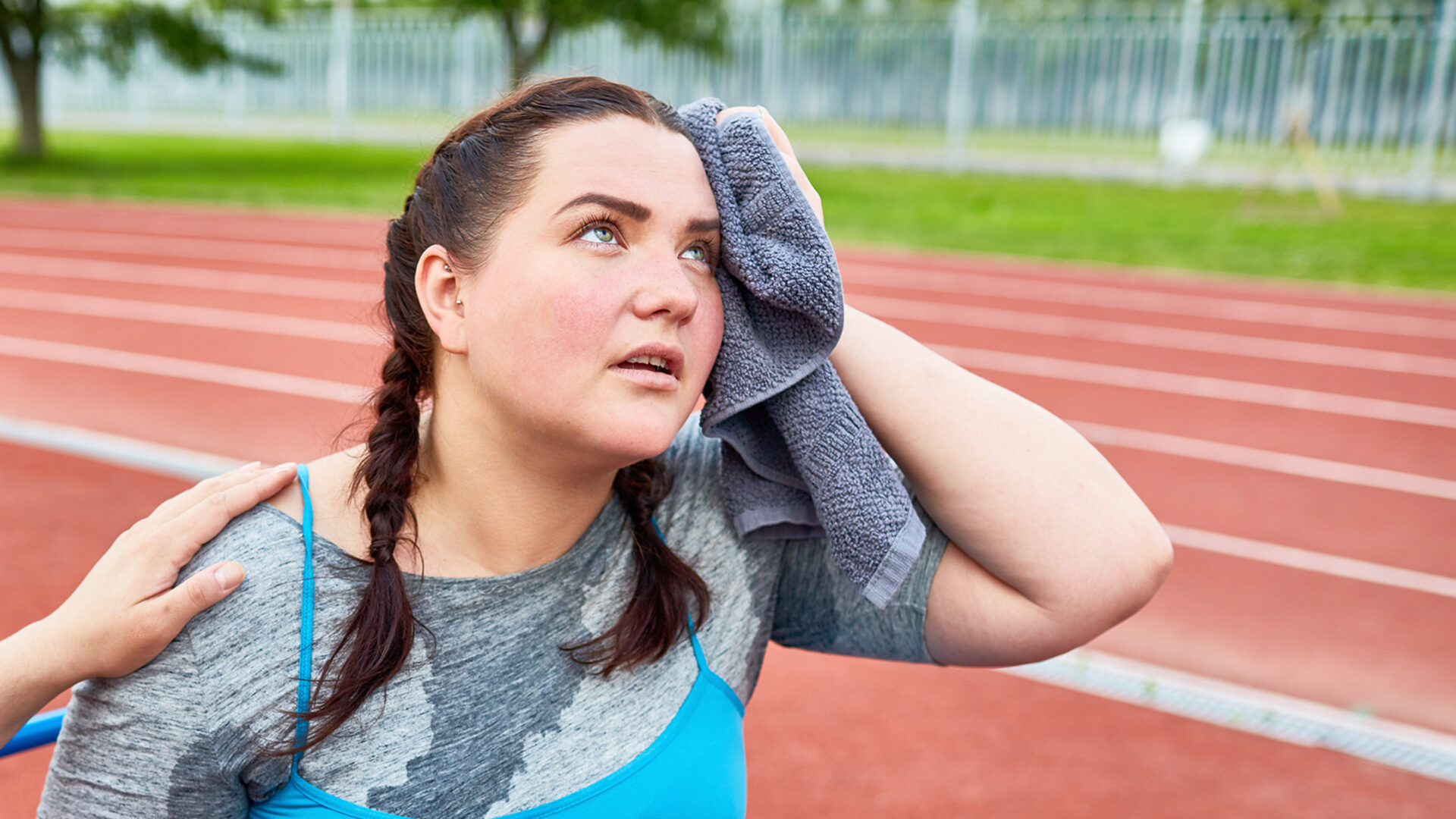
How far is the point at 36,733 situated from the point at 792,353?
1.00m

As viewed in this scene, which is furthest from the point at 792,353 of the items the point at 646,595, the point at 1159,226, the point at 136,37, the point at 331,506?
the point at 136,37

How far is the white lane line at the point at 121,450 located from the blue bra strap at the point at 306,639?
13.8 feet

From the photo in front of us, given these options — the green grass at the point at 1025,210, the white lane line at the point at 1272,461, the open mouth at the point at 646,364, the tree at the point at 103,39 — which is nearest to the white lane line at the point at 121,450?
the green grass at the point at 1025,210

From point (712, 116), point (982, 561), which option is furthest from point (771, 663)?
point (712, 116)

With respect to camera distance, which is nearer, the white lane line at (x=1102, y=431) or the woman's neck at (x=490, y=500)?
the woman's neck at (x=490, y=500)

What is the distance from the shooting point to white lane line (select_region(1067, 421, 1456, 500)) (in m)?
5.98

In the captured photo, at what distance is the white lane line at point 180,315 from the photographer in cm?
855

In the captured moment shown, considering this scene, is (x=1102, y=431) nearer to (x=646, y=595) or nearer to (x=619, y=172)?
(x=646, y=595)

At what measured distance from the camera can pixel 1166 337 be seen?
9039 millimetres

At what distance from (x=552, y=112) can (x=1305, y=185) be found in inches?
702

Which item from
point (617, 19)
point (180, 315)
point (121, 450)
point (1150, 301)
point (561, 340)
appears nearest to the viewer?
point (561, 340)

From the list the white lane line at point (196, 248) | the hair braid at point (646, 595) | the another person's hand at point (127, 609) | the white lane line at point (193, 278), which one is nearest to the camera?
the another person's hand at point (127, 609)

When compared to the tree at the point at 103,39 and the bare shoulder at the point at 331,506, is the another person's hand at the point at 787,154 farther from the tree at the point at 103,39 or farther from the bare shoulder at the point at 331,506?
the tree at the point at 103,39

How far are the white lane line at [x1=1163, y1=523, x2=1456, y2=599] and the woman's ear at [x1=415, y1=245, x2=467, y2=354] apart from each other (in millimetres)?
4035
